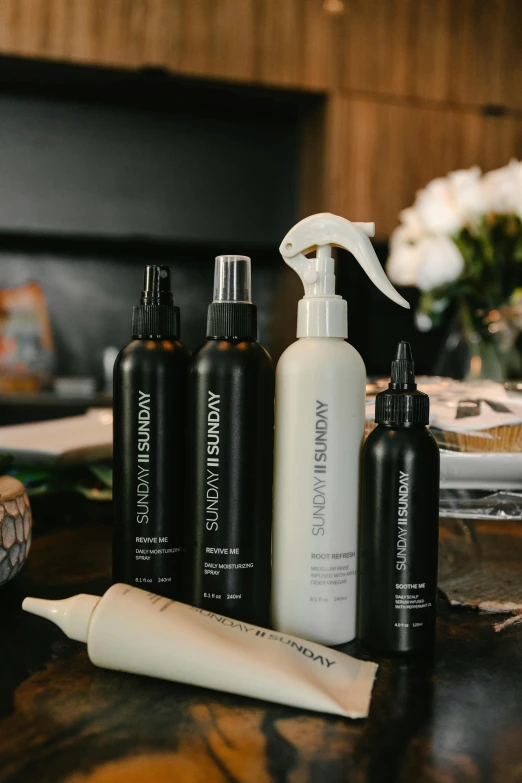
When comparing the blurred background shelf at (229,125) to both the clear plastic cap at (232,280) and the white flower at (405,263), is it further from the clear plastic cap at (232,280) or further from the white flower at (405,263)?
the clear plastic cap at (232,280)

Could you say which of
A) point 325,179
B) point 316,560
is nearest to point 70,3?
point 325,179

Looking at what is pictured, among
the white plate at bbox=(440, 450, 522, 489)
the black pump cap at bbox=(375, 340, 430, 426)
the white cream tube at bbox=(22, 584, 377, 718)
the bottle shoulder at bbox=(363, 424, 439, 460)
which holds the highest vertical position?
the black pump cap at bbox=(375, 340, 430, 426)

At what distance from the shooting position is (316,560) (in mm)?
450

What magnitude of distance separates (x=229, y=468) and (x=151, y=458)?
6 centimetres

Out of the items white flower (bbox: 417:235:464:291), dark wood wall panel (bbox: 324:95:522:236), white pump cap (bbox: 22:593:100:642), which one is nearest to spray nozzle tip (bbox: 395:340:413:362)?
white pump cap (bbox: 22:593:100:642)

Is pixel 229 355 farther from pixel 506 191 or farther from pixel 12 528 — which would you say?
pixel 506 191

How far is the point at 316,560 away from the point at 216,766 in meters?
0.16

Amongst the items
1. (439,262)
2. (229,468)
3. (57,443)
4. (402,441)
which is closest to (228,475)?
(229,468)

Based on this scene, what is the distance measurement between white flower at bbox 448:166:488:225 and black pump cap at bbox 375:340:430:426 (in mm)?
813

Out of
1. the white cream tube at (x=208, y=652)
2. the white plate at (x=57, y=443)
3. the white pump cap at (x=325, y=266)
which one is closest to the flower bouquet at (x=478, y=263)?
the white plate at (x=57, y=443)

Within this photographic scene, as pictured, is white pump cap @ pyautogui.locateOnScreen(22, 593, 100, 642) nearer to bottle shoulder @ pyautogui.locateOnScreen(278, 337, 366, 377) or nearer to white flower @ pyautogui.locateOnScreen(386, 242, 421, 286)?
bottle shoulder @ pyautogui.locateOnScreen(278, 337, 366, 377)

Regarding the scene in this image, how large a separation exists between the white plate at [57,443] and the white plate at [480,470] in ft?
1.34

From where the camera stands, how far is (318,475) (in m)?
0.45

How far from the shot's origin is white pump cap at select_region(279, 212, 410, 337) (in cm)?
46
